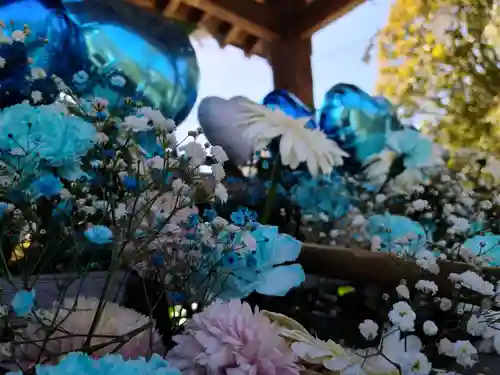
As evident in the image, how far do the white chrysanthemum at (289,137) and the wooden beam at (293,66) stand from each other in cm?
84

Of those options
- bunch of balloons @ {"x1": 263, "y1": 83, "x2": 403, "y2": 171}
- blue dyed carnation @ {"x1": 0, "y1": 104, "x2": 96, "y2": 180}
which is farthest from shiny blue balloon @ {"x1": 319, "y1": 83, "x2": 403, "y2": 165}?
blue dyed carnation @ {"x1": 0, "y1": 104, "x2": 96, "y2": 180}

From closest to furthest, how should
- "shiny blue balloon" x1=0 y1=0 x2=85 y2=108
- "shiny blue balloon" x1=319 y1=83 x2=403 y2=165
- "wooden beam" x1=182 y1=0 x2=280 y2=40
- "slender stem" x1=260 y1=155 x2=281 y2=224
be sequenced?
1. "shiny blue balloon" x1=0 y1=0 x2=85 y2=108
2. "slender stem" x1=260 y1=155 x2=281 y2=224
3. "shiny blue balloon" x1=319 y1=83 x2=403 y2=165
4. "wooden beam" x1=182 y1=0 x2=280 y2=40

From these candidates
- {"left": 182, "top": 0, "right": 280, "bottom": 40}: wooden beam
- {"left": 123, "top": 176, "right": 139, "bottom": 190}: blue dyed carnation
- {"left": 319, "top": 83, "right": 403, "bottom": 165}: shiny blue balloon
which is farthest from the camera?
{"left": 182, "top": 0, "right": 280, "bottom": 40}: wooden beam

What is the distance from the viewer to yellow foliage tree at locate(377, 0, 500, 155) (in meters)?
0.90

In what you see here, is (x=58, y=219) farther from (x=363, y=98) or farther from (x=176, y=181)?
(x=363, y=98)

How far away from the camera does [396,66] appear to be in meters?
1.12

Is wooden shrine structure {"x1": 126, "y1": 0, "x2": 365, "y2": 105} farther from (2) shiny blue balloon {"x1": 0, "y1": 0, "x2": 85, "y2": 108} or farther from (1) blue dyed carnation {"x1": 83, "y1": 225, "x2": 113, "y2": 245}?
(1) blue dyed carnation {"x1": 83, "y1": 225, "x2": 113, "y2": 245}

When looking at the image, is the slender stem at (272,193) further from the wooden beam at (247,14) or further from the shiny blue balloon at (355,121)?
the wooden beam at (247,14)

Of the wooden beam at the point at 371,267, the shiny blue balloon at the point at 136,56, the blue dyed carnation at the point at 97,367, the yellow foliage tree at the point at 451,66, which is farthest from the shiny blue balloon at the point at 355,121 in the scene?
the blue dyed carnation at the point at 97,367

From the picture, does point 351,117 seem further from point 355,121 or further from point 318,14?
point 318,14

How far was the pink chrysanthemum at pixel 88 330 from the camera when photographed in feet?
1.11

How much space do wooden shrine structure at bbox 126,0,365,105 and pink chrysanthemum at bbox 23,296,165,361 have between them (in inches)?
49.1

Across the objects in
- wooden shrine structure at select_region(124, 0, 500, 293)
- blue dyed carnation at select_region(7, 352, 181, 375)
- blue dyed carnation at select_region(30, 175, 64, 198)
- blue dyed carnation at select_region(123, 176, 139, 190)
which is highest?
wooden shrine structure at select_region(124, 0, 500, 293)

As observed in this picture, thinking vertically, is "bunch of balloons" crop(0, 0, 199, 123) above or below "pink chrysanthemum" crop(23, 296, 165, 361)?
above
